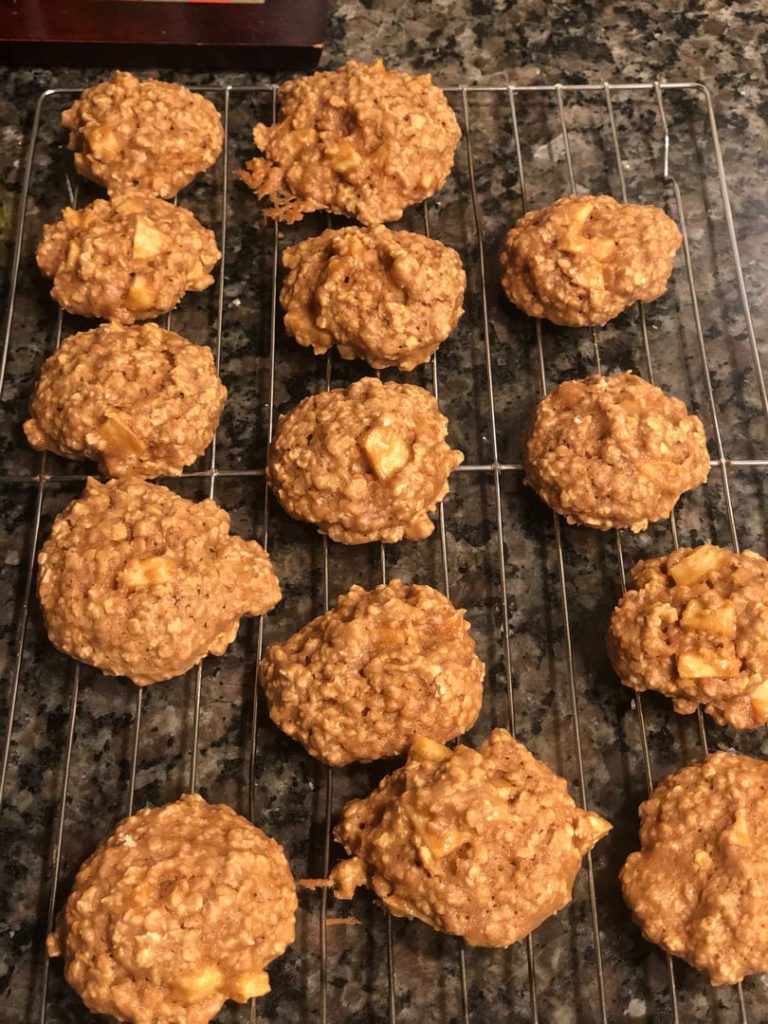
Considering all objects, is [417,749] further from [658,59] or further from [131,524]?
[658,59]

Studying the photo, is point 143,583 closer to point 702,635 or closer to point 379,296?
point 379,296

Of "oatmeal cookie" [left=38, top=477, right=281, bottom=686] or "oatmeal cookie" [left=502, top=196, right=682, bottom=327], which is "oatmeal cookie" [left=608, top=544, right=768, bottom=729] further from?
"oatmeal cookie" [left=38, top=477, right=281, bottom=686]

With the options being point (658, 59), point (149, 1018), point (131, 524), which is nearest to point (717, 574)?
point (131, 524)

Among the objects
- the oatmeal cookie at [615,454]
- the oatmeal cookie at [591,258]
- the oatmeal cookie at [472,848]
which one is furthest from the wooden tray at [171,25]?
the oatmeal cookie at [472,848]

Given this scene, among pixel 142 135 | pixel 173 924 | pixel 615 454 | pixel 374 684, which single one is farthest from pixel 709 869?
A: pixel 142 135

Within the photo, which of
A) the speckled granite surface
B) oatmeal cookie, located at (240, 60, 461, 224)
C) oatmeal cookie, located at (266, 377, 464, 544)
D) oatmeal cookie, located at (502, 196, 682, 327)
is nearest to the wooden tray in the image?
the speckled granite surface

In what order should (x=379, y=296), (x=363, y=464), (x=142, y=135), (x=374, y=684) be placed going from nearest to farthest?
(x=374, y=684) < (x=363, y=464) < (x=379, y=296) < (x=142, y=135)
